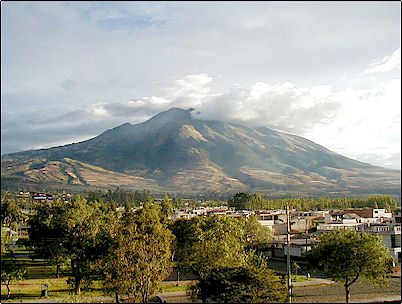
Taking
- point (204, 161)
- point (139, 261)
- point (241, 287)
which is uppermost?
point (204, 161)

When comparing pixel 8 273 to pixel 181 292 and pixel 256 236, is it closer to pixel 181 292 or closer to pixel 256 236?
pixel 181 292

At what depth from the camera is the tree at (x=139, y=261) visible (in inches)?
522

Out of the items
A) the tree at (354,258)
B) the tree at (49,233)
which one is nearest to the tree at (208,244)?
the tree at (354,258)

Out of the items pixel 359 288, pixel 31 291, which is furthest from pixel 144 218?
pixel 359 288

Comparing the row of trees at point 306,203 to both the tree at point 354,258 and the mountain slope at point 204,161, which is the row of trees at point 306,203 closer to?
the mountain slope at point 204,161

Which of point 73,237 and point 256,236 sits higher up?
point 73,237

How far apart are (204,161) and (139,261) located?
134974mm

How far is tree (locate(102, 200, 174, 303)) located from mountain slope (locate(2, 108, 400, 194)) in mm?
85168

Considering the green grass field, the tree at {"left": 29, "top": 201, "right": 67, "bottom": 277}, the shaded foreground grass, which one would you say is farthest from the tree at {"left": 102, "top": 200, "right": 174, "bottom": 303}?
the tree at {"left": 29, "top": 201, "right": 67, "bottom": 277}

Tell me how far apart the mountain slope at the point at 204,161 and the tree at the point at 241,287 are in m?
86.4

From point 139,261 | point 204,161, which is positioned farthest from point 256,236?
point 204,161

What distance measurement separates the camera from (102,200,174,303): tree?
1327cm

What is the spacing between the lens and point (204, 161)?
486 ft

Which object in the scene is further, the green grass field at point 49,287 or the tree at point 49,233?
the tree at point 49,233
